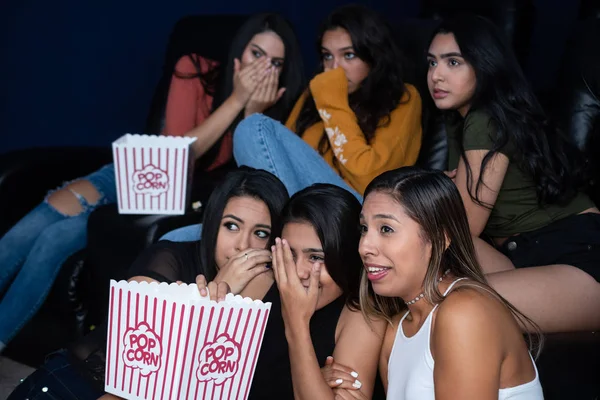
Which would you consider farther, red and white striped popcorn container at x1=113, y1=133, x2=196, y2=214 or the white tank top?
red and white striped popcorn container at x1=113, y1=133, x2=196, y2=214

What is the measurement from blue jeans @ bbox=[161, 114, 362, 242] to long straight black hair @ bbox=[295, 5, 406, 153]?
30 centimetres

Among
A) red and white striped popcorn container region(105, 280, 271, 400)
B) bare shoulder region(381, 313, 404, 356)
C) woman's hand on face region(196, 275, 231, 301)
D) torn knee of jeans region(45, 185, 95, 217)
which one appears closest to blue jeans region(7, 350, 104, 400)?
red and white striped popcorn container region(105, 280, 271, 400)

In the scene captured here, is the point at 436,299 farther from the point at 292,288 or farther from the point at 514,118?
the point at 514,118

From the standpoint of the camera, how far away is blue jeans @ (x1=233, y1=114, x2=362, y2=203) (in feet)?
8.00

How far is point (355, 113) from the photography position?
109 inches

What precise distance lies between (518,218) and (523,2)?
1.48 meters

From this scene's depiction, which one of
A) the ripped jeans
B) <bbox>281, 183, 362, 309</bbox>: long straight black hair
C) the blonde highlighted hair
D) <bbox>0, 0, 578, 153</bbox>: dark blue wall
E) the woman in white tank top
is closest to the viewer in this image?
the woman in white tank top

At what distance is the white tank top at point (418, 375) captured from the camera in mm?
1571

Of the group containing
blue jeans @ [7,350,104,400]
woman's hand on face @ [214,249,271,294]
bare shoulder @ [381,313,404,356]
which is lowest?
blue jeans @ [7,350,104,400]

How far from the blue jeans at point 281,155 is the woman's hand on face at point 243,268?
0.46 meters

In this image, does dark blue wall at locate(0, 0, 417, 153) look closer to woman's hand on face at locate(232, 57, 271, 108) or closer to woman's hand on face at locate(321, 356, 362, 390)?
woman's hand on face at locate(232, 57, 271, 108)

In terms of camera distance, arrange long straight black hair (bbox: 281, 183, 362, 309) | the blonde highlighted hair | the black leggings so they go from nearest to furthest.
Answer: the blonde highlighted hair < long straight black hair (bbox: 281, 183, 362, 309) < the black leggings

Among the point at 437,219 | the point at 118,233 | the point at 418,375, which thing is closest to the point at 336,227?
the point at 437,219

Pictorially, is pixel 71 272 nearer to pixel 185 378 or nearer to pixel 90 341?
pixel 90 341
